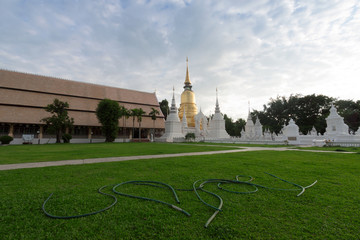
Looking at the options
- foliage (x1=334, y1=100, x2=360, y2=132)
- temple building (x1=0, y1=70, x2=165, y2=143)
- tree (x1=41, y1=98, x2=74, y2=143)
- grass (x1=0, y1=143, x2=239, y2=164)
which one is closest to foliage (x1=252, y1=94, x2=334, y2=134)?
foliage (x1=334, y1=100, x2=360, y2=132)

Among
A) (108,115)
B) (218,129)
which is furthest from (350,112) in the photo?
(108,115)

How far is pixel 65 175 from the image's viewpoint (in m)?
4.69

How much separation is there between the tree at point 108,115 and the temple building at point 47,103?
297cm

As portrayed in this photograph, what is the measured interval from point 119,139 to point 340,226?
3529 cm

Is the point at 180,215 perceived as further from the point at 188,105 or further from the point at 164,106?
the point at 164,106

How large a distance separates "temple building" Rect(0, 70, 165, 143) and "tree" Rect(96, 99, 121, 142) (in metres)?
2.97

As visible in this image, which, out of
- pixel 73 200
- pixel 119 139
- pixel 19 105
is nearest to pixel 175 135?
pixel 119 139

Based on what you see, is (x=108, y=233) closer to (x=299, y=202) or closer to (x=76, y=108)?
(x=299, y=202)

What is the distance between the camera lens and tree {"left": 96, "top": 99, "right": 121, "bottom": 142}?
1151 inches

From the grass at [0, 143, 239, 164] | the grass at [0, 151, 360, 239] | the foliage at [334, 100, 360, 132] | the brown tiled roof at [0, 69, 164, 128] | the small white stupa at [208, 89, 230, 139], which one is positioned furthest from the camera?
the foliage at [334, 100, 360, 132]

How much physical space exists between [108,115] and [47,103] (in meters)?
10.6

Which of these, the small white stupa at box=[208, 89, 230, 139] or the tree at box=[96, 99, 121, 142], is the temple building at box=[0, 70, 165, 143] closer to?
the tree at box=[96, 99, 121, 142]

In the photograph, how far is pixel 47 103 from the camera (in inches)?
1177

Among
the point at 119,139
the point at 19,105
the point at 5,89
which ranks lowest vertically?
the point at 119,139
